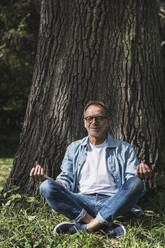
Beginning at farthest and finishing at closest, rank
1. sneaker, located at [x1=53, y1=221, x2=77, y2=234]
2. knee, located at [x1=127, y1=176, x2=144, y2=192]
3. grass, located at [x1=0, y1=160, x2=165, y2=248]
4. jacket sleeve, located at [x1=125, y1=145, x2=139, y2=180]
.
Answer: jacket sleeve, located at [x1=125, y1=145, x2=139, y2=180] → sneaker, located at [x1=53, y1=221, x2=77, y2=234] → knee, located at [x1=127, y1=176, x2=144, y2=192] → grass, located at [x1=0, y1=160, x2=165, y2=248]

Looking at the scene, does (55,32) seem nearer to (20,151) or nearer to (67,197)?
(20,151)

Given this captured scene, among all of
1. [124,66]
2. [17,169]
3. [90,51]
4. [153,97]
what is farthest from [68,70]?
[17,169]

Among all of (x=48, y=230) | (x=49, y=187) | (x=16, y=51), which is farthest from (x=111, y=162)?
(x=16, y=51)

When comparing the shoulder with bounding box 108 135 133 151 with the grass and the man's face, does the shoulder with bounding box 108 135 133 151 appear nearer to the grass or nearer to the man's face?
the man's face

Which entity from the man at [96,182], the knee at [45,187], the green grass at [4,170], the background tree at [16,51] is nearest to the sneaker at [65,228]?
the man at [96,182]

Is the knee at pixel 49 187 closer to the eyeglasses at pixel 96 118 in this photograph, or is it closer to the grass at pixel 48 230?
the grass at pixel 48 230

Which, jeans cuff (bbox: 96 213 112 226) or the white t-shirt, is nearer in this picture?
jeans cuff (bbox: 96 213 112 226)

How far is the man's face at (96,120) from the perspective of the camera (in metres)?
3.87

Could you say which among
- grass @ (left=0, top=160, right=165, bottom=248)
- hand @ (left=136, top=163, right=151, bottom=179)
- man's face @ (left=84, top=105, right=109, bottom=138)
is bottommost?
grass @ (left=0, top=160, right=165, bottom=248)

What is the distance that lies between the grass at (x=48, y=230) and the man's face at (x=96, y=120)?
106 centimetres

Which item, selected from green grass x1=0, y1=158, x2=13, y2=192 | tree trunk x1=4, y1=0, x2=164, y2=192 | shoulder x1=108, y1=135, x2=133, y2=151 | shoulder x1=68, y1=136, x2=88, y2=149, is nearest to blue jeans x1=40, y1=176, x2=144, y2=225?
shoulder x1=108, y1=135, x2=133, y2=151

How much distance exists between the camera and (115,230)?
3.52 meters

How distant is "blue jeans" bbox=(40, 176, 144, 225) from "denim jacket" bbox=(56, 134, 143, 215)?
9.2 inches

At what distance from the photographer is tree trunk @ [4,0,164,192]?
4418 mm
